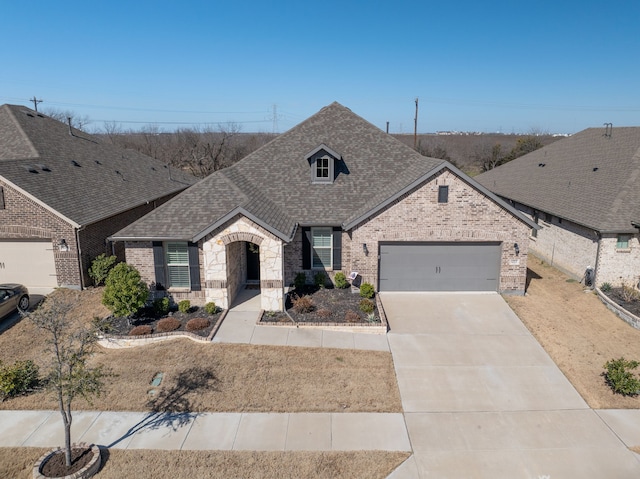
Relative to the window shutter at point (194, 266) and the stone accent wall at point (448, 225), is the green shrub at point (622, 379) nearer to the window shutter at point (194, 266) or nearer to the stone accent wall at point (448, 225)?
the stone accent wall at point (448, 225)

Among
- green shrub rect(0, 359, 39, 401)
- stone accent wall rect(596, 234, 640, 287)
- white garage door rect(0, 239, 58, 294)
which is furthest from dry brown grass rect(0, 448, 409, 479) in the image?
stone accent wall rect(596, 234, 640, 287)

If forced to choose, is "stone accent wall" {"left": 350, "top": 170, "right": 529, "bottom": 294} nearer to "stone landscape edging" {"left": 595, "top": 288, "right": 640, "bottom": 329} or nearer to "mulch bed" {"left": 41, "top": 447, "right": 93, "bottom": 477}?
"stone landscape edging" {"left": 595, "top": 288, "right": 640, "bottom": 329}

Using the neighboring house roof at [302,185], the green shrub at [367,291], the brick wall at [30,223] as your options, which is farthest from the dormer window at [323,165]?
the brick wall at [30,223]

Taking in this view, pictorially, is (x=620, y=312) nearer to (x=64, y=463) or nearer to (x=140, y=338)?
(x=140, y=338)

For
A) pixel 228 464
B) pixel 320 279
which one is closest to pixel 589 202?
pixel 320 279

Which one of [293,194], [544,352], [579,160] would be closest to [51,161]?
[293,194]

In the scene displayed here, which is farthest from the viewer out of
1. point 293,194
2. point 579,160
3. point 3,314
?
point 579,160

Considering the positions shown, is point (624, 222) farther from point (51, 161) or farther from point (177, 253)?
point (51, 161)
